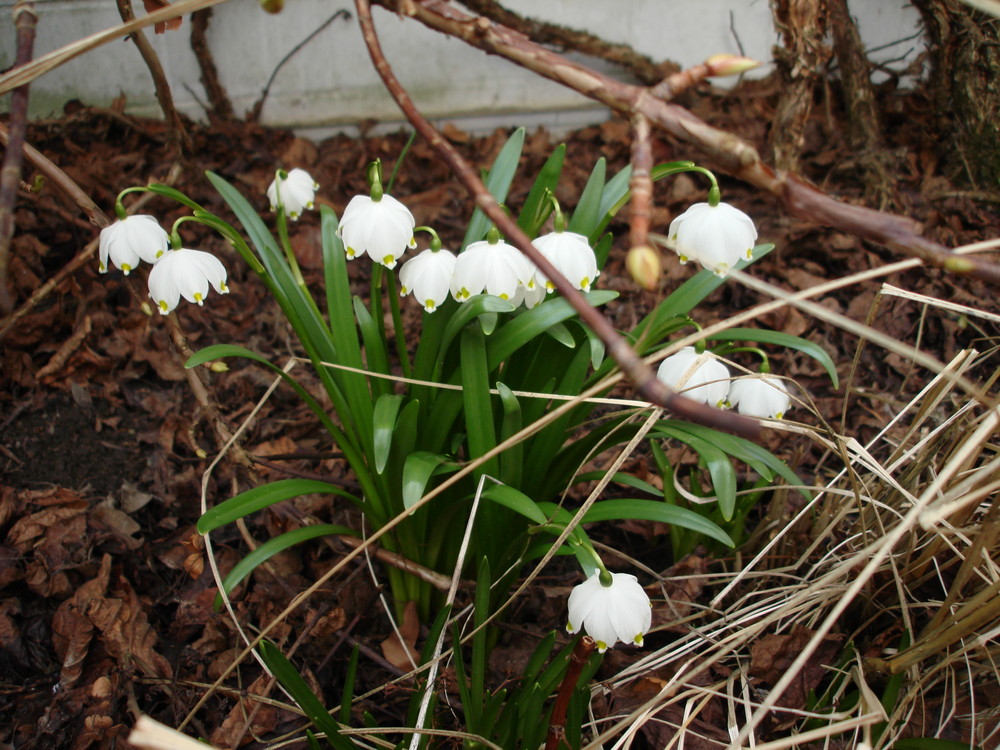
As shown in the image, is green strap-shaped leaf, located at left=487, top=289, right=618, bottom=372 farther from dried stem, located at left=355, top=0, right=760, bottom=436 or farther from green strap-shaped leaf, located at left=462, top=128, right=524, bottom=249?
dried stem, located at left=355, top=0, right=760, bottom=436

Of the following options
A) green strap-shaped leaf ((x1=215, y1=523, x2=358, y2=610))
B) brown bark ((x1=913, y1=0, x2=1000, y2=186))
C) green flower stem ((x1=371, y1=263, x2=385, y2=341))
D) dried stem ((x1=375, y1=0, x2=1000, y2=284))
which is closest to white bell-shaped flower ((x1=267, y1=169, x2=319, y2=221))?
green flower stem ((x1=371, y1=263, x2=385, y2=341))

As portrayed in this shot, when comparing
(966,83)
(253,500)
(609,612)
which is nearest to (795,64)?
(966,83)

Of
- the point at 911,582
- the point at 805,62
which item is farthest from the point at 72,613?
the point at 805,62

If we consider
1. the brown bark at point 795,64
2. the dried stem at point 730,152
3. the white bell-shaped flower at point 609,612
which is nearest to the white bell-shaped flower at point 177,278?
the dried stem at point 730,152

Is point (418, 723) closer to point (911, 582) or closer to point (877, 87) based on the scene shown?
point (911, 582)

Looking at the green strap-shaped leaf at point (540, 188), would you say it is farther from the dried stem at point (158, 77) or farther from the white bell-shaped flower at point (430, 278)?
the dried stem at point (158, 77)

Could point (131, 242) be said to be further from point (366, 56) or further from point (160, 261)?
point (366, 56)
